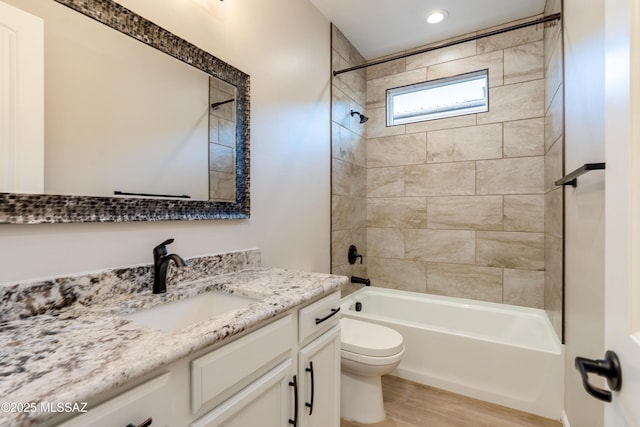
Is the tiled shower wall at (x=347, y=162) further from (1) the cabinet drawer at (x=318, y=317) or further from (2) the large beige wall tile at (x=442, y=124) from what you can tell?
(1) the cabinet drawer at (x=318, y=317)

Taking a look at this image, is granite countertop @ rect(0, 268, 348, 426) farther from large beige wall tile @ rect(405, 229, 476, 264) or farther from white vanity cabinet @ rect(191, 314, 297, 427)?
large beige wall tile @ rect(405, 229, 476, 264)

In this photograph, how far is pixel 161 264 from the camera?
3.83 feet

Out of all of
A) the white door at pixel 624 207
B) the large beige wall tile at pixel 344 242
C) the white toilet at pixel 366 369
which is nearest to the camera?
the white door at pixel 624 207

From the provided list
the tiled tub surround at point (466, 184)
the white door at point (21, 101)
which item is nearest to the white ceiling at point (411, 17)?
the tiled tub surround at point (466, 184)

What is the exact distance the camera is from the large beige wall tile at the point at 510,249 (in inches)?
94.3

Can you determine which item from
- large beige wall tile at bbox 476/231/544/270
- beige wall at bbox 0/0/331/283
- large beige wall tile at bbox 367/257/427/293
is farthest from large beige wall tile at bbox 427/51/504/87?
large beige wall tile at bbox 367/257/427/293

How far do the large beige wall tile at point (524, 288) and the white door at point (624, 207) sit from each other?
7.08 feet

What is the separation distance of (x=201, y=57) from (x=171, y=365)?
4.44 ft

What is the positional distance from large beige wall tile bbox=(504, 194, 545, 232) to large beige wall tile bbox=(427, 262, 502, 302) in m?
0.41

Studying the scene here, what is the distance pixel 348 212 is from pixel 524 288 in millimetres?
1607

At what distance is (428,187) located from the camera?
2.82m

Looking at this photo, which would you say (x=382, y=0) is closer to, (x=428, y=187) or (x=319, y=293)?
(x=428, y=187)

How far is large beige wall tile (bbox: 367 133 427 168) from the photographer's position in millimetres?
2850

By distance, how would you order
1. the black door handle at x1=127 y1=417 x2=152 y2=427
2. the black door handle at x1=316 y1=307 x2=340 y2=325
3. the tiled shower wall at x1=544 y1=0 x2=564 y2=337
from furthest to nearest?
the tiled shower wall at x1=544 y1=0 x2=564 y2=337 → the black door handle at x1=316 y1=307 x2=340 y2=325 → the black door handle at x1=127 y1=417 x2=152 y2=427
